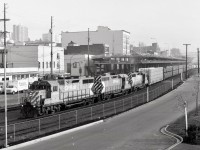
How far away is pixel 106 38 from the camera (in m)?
152

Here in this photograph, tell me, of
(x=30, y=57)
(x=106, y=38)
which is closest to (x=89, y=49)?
(x=106, y=38)

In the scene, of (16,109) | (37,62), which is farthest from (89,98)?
(37,62)

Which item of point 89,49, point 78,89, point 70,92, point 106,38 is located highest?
point 106,38

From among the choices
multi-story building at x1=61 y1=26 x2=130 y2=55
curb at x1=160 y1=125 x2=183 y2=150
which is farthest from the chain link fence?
multi-story building at x1=61 y1=26 x2=130 y2=55

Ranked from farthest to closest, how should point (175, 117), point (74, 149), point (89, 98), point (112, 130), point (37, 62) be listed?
point (37, 62) < point (89, 98) < point (175, 117) < point (112, 130) < point (74, 149)

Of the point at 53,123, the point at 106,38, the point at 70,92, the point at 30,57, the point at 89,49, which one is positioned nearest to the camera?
the point at 53,123

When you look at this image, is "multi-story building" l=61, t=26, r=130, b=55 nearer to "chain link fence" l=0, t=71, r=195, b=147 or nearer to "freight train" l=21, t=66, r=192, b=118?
"freight train" l=21, t=66, r=192, b=118

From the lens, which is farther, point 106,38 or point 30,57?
point 106,38

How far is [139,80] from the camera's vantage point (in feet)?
207

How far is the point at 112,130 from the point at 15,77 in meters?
44.2

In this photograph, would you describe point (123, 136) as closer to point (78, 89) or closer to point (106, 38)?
point (78, 89)

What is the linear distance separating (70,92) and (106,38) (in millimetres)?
116988

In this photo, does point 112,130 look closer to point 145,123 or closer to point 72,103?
point 145,123

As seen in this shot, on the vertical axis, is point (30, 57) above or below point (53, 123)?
above
